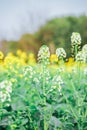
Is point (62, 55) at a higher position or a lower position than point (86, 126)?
higher

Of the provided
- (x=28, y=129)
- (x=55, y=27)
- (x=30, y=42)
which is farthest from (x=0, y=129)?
(x=55, y=27)

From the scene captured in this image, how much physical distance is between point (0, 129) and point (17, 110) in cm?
23

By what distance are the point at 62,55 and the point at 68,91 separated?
42cm

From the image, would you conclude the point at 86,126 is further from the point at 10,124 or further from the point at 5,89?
the point at 5,89

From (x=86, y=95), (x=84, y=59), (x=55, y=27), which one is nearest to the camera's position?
(x=84, y=59)

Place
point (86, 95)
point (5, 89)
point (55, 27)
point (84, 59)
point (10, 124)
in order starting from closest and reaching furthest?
point (5, 89), point (10, 124), point (84, 59), point (86, 95), point (55, 27)

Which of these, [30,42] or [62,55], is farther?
[30,42]

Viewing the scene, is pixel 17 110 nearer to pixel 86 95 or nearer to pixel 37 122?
pixel 37 122

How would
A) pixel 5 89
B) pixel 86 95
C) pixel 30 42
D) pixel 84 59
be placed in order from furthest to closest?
pixel 30 42 < pixel 86 95 < pixel 84 59 < pixel 5 89

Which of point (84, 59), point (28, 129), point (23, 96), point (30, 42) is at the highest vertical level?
point (30, 42)

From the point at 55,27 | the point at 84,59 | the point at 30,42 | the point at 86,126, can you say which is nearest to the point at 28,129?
the point at 86,126

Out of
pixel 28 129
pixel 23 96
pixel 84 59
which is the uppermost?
pixel 84 59

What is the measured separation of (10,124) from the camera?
3574 mm

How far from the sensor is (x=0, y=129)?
378cm
